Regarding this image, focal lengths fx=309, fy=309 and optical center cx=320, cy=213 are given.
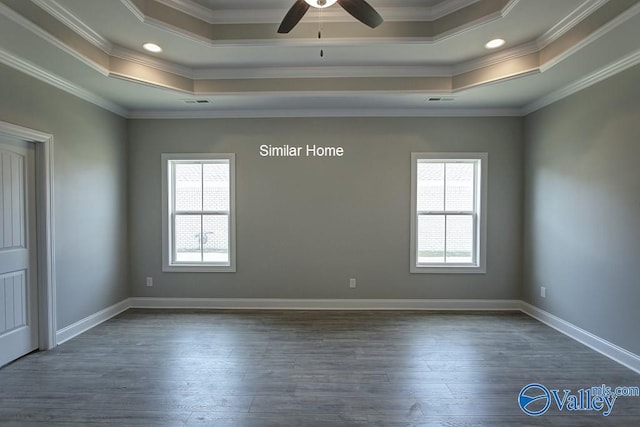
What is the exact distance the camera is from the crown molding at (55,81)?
2650mm

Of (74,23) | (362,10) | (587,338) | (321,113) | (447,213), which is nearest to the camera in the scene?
(362,10)

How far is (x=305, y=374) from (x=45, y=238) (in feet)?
9.39

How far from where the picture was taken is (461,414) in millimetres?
2152

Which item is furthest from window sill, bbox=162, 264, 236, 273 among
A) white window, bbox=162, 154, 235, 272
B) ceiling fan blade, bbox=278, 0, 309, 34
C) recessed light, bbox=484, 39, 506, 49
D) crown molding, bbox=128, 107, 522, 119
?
recessed light, bbox=484, 39, 506, 49

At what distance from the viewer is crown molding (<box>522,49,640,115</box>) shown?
8.82ft

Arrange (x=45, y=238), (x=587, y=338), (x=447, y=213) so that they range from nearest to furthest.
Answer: (x=45, y=238), (x=587, y=338), (x=447, y=213)

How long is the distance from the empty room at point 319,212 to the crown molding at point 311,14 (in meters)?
0.02

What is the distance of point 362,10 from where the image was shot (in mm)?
2051

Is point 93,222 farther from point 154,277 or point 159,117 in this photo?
point 159,117

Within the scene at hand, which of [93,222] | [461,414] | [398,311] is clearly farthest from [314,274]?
[93,222]

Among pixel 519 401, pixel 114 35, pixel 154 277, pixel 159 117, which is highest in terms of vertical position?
pixel 114 35

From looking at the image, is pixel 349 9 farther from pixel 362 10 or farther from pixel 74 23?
pixel 74 23

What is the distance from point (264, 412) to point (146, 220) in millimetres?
3254

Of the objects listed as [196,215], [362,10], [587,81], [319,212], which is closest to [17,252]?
[196,215]
